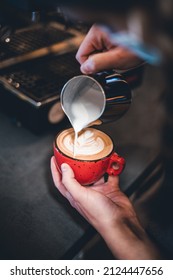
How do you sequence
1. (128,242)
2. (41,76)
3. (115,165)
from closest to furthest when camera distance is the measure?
1. (128,242)
2. (115,165)
3. (41,76)

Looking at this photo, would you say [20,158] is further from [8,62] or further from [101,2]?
[101,2]

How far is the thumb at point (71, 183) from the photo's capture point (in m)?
1.01

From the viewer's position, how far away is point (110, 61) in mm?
1000

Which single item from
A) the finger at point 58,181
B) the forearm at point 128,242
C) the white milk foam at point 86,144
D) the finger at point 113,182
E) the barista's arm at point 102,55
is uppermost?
the barista's arm at point 102,55

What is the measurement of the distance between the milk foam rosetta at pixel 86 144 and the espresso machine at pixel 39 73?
14cm

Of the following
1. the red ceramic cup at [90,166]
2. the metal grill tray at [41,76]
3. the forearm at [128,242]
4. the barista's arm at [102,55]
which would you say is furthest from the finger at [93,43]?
the forearm at [128,242]

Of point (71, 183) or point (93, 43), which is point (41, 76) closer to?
point (93, 43)

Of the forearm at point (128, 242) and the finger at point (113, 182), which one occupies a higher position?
the finger at point (113, 182)

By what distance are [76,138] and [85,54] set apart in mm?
322

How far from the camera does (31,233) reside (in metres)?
1.01

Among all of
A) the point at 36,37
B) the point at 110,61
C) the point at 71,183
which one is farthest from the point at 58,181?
the point at 36,37

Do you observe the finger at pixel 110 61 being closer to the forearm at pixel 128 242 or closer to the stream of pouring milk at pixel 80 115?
the stream of pouring milk at pixel 80 115

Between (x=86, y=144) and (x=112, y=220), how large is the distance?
0.98 ft

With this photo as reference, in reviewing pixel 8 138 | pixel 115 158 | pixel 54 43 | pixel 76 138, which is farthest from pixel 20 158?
pixel 54 43
